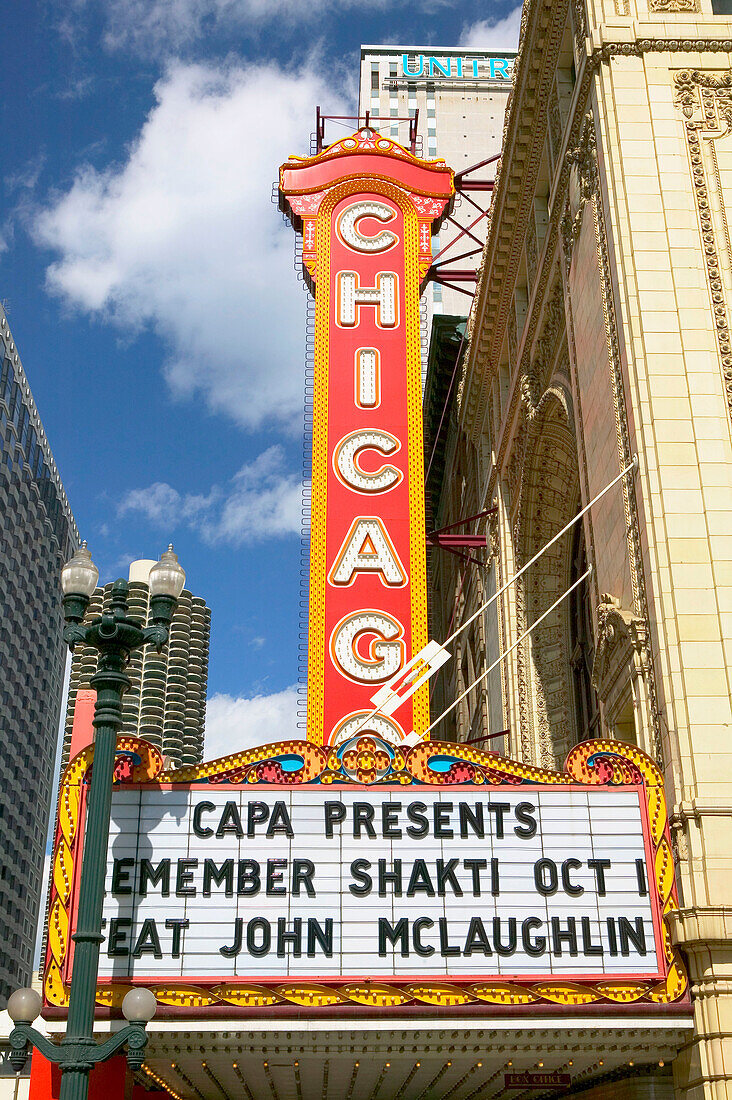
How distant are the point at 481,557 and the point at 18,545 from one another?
259ft

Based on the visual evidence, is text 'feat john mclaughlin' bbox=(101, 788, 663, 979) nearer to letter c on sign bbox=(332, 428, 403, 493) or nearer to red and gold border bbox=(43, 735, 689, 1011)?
red and gold border bbox=(43, 735, 689, 1011)

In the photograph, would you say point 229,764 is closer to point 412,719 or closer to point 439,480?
point 412,719

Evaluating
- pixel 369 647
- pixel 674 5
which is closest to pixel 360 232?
pixel 674 5

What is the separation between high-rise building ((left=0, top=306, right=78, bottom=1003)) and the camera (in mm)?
99500

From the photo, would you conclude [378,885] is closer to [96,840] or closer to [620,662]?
[96,840]

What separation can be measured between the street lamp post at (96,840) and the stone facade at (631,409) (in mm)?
6072

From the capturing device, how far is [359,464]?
24.2m

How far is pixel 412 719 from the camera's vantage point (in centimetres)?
2153

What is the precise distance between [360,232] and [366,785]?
16.4m

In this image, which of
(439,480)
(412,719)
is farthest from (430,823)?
(439,480)

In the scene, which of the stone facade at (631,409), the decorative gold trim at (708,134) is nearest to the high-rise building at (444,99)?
the stone facade at (631,409)

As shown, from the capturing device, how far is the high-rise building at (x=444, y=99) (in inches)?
3824

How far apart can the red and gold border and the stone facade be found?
349 millimetres

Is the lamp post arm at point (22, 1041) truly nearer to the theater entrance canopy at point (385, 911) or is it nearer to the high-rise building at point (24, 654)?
the theater entrance canopy at point (385, 911)
